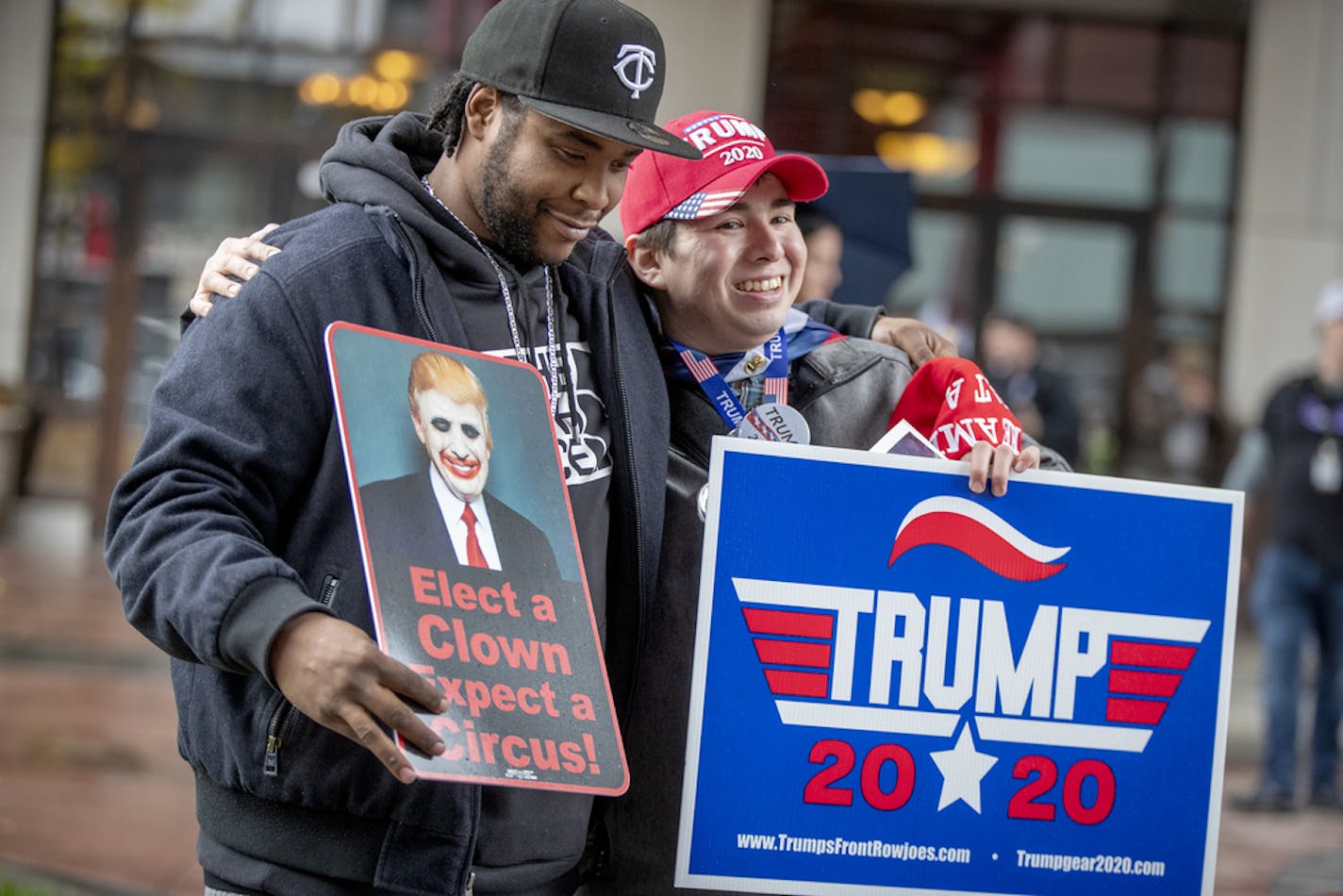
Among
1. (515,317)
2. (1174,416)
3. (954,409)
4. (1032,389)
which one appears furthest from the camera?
(1174,416)

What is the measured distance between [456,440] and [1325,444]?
6238 mm

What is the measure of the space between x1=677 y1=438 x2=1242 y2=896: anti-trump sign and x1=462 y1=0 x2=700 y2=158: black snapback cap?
498 mm

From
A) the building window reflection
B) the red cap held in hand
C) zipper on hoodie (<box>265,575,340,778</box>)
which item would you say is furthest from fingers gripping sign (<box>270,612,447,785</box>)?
the building window reflection

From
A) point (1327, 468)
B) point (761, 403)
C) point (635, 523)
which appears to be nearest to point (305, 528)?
point (635, 523)

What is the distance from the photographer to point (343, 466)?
2092 millimetres

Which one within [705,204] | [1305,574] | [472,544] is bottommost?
[1305,574]

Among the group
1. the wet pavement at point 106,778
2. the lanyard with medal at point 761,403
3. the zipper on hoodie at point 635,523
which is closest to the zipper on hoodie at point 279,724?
the zipper on hoodie at point 635,523

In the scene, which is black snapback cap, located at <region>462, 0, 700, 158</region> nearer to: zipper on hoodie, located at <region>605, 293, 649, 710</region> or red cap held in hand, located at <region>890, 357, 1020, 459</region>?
zipper on hoodie, located at <region>605, 293, 649, 710</region>

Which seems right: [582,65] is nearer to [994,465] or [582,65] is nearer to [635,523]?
[635,523]

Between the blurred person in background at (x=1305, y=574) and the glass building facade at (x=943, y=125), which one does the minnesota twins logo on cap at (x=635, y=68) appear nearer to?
the blurred person in background at (x=1305, y=574)

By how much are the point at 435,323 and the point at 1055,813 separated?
117cm

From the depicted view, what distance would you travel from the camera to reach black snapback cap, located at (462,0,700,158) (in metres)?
2.18

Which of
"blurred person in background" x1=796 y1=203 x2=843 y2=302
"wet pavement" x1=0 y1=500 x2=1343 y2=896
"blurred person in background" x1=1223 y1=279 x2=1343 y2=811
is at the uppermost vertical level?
"blurred person in background" x1=796 y1=203 x2=843 y2=302

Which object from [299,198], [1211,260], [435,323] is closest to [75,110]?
[299,198]
